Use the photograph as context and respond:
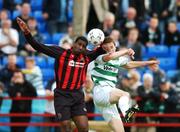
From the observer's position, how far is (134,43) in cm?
2214

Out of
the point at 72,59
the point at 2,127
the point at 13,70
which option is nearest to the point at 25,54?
the point at 13,70

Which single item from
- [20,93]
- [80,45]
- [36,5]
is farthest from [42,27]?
[80,45]

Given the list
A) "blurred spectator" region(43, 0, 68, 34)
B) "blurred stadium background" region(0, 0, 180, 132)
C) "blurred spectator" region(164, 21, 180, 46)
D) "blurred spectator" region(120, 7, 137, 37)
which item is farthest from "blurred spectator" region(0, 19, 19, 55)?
"blurred spectator" region(164, 21, 180, 46)

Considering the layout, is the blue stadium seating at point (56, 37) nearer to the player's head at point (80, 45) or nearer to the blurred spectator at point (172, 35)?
the blurred spectator at point (172, 35)

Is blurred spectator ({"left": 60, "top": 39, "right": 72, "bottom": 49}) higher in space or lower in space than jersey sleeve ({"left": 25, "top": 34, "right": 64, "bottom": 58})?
lower

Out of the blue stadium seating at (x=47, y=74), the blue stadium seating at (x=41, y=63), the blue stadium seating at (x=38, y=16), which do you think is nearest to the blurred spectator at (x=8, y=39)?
the blue stadium seating at (x=41, y=63)

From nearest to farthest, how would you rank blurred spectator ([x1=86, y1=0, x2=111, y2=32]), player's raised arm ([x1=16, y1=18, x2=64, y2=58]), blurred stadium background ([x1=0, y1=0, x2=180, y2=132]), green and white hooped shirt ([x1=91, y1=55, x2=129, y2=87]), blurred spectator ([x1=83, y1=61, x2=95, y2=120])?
player's raised arm ([x1=16, y1=18, x2=64, y2=58]) → green and white hooped shirt ([x1=91, y1=55, x2=129, y2=87]) → blurred spectator ([x1=83, y1=61, x2=95, y2=120]) → blurred stadium background ([x1=0, y1=0, x2=180, y2=132]) → blurred spectator ([x1=86, y1=0, x2=111, y2=32])

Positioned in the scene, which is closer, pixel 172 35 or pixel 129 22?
pixel 172 35

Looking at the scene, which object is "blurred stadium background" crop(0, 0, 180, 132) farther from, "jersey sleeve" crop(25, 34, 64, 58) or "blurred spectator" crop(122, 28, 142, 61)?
"jersey sleeve" crop(25, 34, 64, 58)

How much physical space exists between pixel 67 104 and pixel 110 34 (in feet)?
19.4

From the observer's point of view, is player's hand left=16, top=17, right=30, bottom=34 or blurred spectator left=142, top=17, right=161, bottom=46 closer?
player's hand left=16, top=17, right=30, bottom=34

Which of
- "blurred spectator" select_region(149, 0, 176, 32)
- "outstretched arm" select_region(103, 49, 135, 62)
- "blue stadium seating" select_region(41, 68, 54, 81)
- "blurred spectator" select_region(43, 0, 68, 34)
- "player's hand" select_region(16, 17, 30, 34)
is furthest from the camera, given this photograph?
"blurred spectator" select_region(43, 0, 68, 34)

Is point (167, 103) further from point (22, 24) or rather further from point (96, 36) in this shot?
point (22, 24)

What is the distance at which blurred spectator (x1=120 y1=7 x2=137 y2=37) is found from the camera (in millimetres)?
23156
